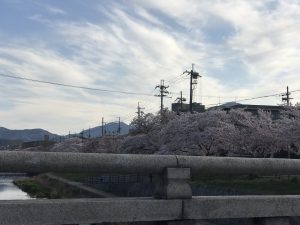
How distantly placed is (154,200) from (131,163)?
0.34 m

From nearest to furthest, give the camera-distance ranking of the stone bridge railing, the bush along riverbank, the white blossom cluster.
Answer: the stone bridge railing → the white blossom cluster → the bush along riverbank

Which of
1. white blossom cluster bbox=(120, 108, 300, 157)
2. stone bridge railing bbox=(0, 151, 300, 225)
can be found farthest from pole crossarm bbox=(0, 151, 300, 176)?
white blossom cluster bbox=(120, 108, 300, 157)

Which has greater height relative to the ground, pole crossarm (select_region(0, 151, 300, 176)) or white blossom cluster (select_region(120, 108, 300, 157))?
white blossom cluster (select_region(120, 108, 300, 157))

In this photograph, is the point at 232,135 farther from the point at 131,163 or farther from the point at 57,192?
the point at 131,163

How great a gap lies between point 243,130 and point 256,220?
113 ft

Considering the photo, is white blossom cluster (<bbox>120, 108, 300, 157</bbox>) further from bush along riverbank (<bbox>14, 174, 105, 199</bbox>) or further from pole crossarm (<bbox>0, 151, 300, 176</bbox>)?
pole crossarm (<bbox>0, 151, 300, 176</bbox>)

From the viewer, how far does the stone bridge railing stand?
11.2 feet

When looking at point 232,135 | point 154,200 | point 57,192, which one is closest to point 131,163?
point 154,200

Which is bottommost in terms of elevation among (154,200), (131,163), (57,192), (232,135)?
(57,192)

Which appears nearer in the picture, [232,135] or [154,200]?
[154,200]

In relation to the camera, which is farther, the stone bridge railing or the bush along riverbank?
the bush along riverbank

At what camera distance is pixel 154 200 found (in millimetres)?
3750

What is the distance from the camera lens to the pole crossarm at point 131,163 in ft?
11.4

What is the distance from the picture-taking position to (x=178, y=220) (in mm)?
3834
